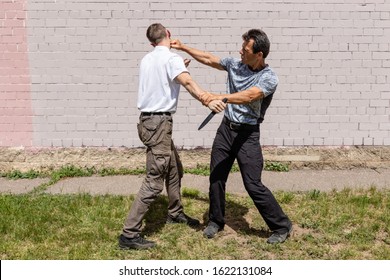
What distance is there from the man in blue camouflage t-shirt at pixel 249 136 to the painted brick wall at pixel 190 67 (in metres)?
1.99

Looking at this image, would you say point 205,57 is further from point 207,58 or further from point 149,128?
point 149,128

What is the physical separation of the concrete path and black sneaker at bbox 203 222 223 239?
46.0 inches

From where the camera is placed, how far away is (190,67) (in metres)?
6.82

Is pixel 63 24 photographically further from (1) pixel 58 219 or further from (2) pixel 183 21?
(1) pixel 58 219

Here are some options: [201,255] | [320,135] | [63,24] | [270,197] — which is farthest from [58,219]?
[320,135]

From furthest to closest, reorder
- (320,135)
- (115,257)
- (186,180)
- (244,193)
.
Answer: (320,135), (186,180), (244,193), (115,257)

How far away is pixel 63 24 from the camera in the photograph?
22.0 feet

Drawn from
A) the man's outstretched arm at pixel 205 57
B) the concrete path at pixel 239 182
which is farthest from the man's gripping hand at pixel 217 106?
the concrete path at pixel 239 182

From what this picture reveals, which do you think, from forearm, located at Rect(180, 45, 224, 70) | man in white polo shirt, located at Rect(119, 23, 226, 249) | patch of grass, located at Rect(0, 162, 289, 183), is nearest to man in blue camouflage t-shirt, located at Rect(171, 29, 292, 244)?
→ forearm, located at Rect(180, 45, 224, 70)

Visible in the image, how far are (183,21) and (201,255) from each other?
3263 mm

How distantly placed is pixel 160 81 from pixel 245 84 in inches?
29.3

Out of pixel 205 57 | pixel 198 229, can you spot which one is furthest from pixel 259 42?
pixel 198 229

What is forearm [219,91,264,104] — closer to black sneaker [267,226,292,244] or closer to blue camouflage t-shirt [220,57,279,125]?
blue camouflage t-shirt [220,57,279,125]

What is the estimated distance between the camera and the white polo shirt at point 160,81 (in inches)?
181
